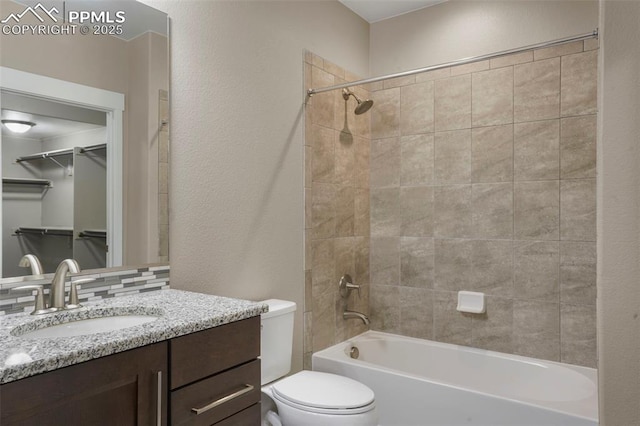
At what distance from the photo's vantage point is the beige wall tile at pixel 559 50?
2441mm

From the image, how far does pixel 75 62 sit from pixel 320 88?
144 cm

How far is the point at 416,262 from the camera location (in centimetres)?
298

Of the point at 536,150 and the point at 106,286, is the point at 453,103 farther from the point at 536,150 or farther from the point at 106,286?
the point at 106,286

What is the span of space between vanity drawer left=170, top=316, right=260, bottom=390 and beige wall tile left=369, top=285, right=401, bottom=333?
5.80 feet

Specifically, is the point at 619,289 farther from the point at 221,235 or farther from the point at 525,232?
the point at 221,235

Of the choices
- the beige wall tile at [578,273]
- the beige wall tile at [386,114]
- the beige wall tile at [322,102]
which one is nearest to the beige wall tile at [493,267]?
the beige wall tile at [578,273]

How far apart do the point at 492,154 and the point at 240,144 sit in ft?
5.10

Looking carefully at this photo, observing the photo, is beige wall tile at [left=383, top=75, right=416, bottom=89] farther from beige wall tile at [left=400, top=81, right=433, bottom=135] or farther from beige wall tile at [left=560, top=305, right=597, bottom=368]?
beige wall tile at [left=560, top=305, right=597, bottom=368]

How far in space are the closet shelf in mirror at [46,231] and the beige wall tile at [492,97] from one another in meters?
2.31

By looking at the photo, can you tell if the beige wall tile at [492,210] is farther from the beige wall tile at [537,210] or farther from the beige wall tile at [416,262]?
the beige wall tile at [416,262]

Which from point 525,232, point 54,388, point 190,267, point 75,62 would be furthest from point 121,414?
point 525,232

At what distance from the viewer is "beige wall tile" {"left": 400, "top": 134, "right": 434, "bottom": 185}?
292 centimetres

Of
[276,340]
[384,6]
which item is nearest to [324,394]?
[276,340]

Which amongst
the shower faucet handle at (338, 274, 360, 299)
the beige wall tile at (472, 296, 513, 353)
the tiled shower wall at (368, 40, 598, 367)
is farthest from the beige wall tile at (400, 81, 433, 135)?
the beige wall tile at (472, 296, 513, 353)
